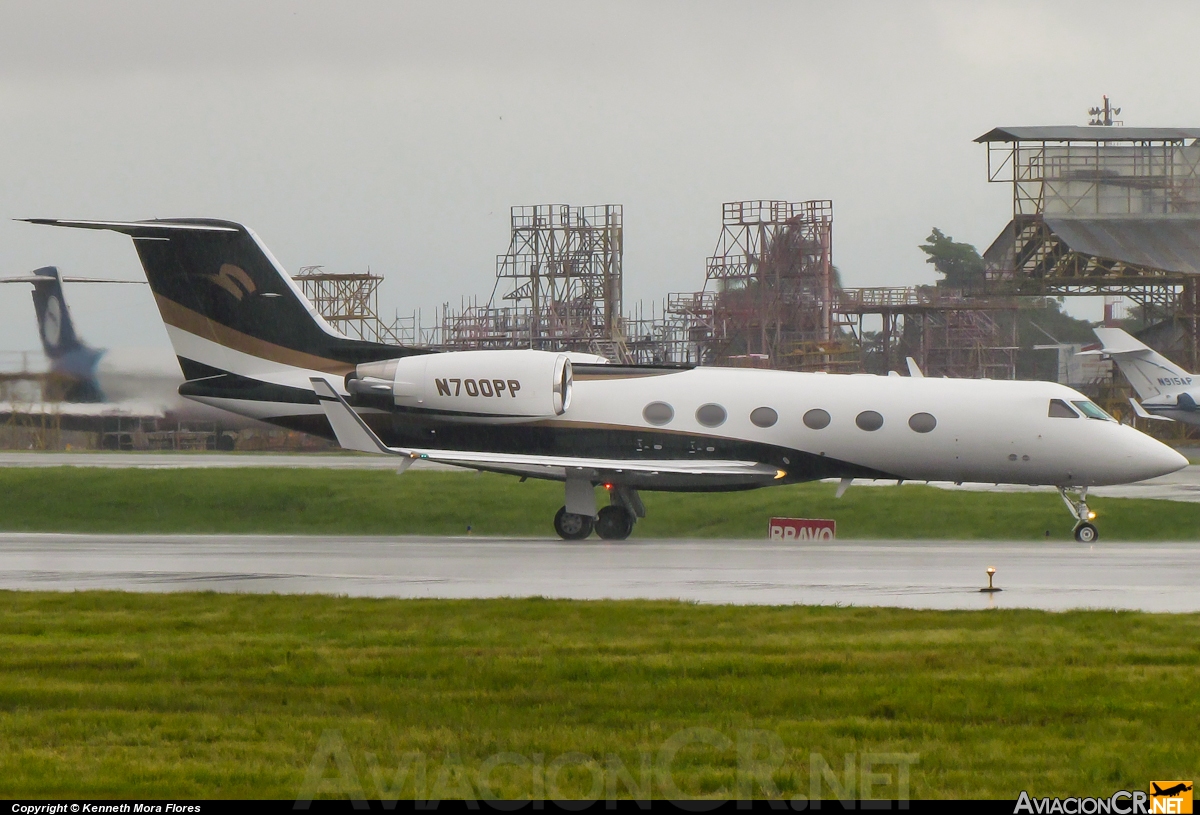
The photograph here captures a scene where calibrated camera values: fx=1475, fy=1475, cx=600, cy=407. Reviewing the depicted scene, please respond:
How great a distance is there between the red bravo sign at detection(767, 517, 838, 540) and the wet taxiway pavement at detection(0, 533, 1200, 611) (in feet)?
6.07

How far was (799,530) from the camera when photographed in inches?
1080

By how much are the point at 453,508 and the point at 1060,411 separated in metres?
15.5

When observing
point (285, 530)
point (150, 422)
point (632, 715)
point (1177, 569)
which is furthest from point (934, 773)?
point (150, 422)

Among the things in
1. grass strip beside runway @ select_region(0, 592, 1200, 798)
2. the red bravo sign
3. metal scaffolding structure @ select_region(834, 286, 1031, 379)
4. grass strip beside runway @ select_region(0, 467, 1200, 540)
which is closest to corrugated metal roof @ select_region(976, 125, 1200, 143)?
metal scaffolding structure @ select_region(834, 286, 1031, 379)

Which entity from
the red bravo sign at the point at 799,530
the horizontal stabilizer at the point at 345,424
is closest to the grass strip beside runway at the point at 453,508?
the red bravo sign at the point at 799,530

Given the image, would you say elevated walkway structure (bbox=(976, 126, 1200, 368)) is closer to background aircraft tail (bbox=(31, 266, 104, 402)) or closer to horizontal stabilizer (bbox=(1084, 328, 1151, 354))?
horizontal stabilizer (bbox=(1084, 328, 1151, 354))

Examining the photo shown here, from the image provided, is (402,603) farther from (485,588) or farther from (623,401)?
(623,401)

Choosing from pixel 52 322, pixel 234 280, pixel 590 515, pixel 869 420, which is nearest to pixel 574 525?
pixel 590 515

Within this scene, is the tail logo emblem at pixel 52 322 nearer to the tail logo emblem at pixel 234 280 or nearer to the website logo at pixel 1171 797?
the tail logo emblem at pixel 234 280

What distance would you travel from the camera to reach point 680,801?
695cm

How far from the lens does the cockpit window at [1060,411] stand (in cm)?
2486

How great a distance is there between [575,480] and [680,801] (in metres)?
18.3

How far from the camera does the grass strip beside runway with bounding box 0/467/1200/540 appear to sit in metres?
31.2

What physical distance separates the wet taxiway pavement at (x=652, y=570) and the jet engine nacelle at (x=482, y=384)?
239 centimetres
